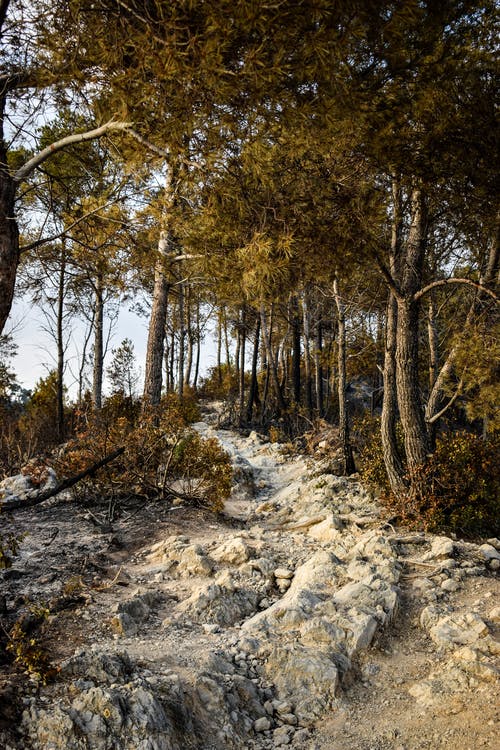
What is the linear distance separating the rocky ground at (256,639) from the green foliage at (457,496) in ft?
1.53

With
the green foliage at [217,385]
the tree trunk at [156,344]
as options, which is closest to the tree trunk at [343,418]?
the tree trunk at [156,344]

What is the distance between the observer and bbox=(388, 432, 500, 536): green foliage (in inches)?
255

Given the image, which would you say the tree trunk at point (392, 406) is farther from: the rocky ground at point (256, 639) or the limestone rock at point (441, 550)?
the limestone rock at point (441, 550)

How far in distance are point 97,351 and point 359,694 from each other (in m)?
12.8

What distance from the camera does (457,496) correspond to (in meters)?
6.59

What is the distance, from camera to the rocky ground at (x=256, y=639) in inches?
117

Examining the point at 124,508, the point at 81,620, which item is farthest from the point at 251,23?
the point at 124,508

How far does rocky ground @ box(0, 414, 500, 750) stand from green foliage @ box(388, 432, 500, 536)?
47cm

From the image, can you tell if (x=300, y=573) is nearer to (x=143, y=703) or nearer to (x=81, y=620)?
(x=81, y=620)

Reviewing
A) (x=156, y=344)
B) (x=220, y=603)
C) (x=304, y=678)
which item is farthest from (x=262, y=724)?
(x=156, y=344)

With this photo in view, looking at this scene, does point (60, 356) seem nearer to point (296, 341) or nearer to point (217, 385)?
point (296, 341)

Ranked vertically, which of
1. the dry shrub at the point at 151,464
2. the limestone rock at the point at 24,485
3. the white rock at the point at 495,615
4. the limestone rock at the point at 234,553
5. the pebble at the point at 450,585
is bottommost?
the white rock at the point at 495,615

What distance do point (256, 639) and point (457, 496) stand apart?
377 centimetres

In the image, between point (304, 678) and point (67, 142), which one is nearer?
point (304, 678)
